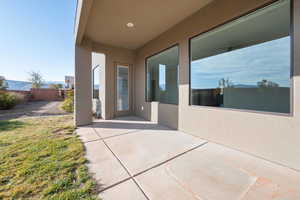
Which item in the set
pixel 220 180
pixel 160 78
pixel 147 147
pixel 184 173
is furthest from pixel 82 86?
pixel 220 180

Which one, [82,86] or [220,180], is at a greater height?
[82,86]

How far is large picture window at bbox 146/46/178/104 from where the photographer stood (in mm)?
4227

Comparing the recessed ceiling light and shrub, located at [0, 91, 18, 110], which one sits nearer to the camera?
the recessed ceiling light

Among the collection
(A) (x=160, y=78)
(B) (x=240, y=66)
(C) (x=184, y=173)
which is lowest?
(C) (x=184, y=173)

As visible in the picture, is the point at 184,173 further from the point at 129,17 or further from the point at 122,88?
the point at 122,88

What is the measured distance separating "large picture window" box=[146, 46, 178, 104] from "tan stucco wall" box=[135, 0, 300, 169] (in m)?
0.62

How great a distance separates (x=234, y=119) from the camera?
2279 millimetres

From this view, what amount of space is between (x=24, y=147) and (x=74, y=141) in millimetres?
840

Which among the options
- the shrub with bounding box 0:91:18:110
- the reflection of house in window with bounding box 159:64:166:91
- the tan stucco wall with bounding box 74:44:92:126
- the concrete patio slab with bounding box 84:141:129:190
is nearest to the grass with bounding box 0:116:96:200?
the concrete patio slab with bounding box 84:141:129:190

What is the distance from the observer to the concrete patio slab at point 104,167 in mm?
1461

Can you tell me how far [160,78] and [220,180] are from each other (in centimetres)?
397

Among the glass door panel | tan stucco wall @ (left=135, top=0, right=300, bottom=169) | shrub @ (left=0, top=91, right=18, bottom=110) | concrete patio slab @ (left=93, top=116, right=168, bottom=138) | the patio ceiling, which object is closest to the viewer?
tan stucco wall @ (left=135, top=0, right=300, bottom=169)

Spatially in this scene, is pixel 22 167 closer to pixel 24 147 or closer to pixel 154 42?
pixel 24 147

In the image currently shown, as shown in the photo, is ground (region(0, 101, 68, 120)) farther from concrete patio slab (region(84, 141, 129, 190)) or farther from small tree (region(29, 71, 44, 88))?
small tree (region(29, 71, 44, 88))
